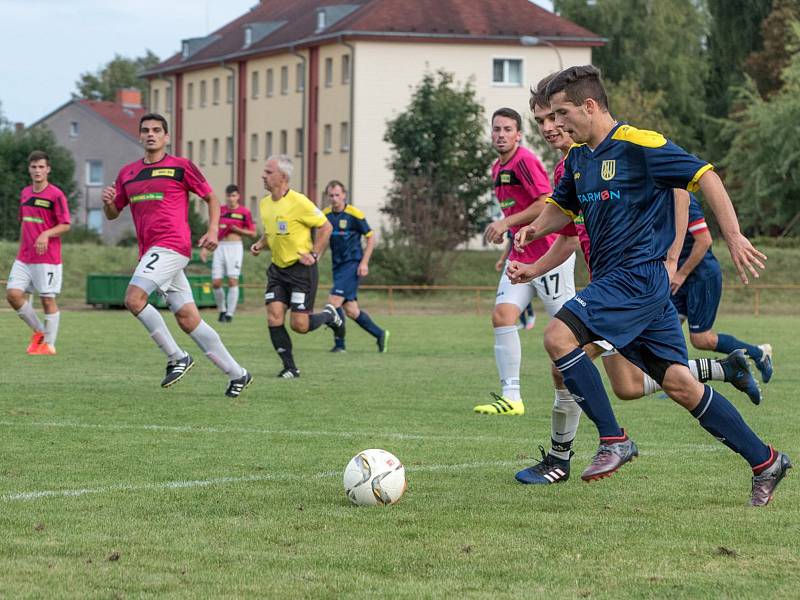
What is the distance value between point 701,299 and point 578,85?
5.79 metres

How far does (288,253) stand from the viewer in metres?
14.1

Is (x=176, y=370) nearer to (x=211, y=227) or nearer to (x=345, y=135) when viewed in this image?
(x=211, y=227)

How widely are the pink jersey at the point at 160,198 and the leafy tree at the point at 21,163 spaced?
145ft

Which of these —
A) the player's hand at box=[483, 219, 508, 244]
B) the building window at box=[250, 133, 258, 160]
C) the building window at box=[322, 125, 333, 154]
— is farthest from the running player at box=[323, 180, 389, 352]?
the building window at box=[250, 133, 258, 160]

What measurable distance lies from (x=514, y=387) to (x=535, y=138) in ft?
122

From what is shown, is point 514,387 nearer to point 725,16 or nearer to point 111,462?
point 111,462

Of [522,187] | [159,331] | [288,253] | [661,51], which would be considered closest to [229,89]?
[661,51]

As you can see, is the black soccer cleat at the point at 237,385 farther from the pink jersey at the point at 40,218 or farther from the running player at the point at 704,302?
the pink jersey at the point at 40,218

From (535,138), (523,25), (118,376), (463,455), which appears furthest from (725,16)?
(463,455)

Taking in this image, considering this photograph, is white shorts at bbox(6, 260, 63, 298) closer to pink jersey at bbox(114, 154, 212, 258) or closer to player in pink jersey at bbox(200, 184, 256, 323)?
pink jersey at bbox(114, 154, 212, 258)

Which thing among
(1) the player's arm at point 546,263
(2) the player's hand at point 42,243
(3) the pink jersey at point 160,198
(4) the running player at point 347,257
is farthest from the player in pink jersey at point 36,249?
(1) the player's arm at point 546,263

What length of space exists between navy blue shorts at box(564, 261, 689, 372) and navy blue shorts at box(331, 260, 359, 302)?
39.1 feet

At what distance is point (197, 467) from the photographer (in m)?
7.72

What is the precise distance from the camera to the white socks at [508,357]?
10.9 metres
